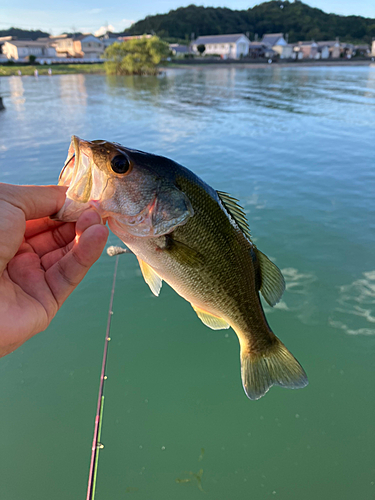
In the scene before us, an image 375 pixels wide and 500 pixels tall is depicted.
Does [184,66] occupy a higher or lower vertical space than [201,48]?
lower

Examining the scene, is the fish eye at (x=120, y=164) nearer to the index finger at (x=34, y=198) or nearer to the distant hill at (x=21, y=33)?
the index finger at (x=34, y=198)

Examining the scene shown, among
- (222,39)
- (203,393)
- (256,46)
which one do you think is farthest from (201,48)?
(203,393)

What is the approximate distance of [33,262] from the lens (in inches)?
72.2

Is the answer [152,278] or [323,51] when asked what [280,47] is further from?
[152,278]

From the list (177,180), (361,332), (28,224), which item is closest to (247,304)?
(177,180)

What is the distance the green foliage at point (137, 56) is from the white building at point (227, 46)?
40433 millimetres

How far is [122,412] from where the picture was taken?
10.6 ft

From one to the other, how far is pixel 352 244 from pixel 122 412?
4.88m

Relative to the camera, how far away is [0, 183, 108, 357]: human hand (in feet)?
4.92

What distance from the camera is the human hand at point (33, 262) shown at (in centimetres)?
150

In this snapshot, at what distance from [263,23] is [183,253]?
Answer: 145353mm

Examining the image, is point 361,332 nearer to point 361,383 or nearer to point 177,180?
point 361,383

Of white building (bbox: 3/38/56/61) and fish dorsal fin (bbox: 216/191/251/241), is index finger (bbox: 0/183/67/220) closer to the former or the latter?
fish dorsal fin (bbox: 216/191/251/241)

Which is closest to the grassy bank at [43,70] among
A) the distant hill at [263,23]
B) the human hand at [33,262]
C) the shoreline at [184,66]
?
the shoreline at [184,66]
